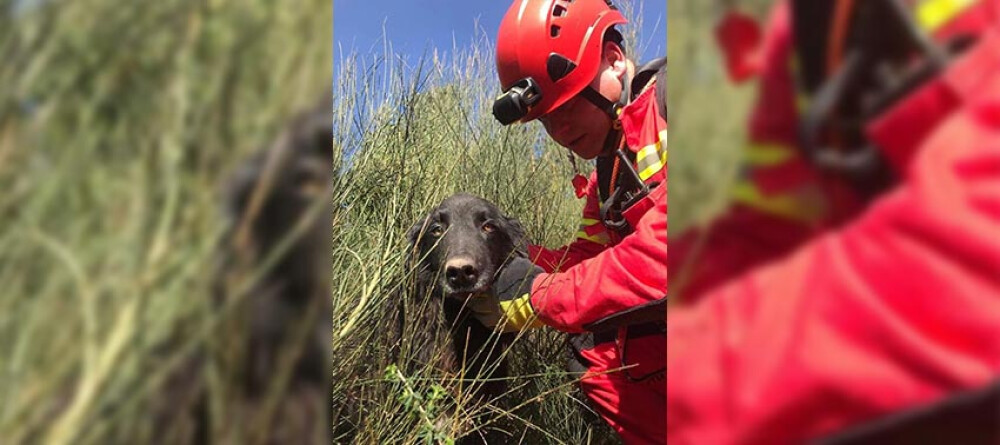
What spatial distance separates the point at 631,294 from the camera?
164 centimetres

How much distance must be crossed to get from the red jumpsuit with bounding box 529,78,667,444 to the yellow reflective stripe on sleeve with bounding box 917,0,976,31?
1.09 meters

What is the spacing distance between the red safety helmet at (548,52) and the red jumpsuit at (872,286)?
70.2 inches

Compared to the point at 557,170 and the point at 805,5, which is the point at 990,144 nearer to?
the point at 805,5

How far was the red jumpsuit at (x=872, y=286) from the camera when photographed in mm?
399

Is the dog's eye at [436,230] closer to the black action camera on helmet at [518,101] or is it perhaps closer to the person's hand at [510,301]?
the person's hand at [510,301]

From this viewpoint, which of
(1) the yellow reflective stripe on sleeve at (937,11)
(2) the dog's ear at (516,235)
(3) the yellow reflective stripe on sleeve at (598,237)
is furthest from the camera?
(2) the dog's ear at (516,235)

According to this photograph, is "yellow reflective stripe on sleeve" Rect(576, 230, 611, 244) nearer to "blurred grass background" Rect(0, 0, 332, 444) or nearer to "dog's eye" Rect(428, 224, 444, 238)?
"dog's eye" Rect(428, 224, 444, 238)

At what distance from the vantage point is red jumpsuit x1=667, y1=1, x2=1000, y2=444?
15.7 inches

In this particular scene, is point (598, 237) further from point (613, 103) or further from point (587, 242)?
point (613, 103)

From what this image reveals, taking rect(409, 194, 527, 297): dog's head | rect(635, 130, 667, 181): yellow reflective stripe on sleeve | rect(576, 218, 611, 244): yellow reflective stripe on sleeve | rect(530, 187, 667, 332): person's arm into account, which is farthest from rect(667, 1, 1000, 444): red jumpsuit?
rect(576, 218, 611, 244): yellow reflective stripe on sleeve

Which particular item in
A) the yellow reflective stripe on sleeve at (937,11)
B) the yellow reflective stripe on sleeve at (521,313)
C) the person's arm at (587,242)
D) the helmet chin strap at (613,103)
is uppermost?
the helmet chin strap at (613,103)

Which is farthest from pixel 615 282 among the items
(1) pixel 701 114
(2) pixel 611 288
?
(1) pixel 701 114

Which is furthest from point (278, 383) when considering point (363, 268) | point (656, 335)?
point (656, 335)

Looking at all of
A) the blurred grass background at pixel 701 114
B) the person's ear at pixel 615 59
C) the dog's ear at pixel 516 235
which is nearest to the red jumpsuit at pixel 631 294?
the dog's ear at pixel 516 235
